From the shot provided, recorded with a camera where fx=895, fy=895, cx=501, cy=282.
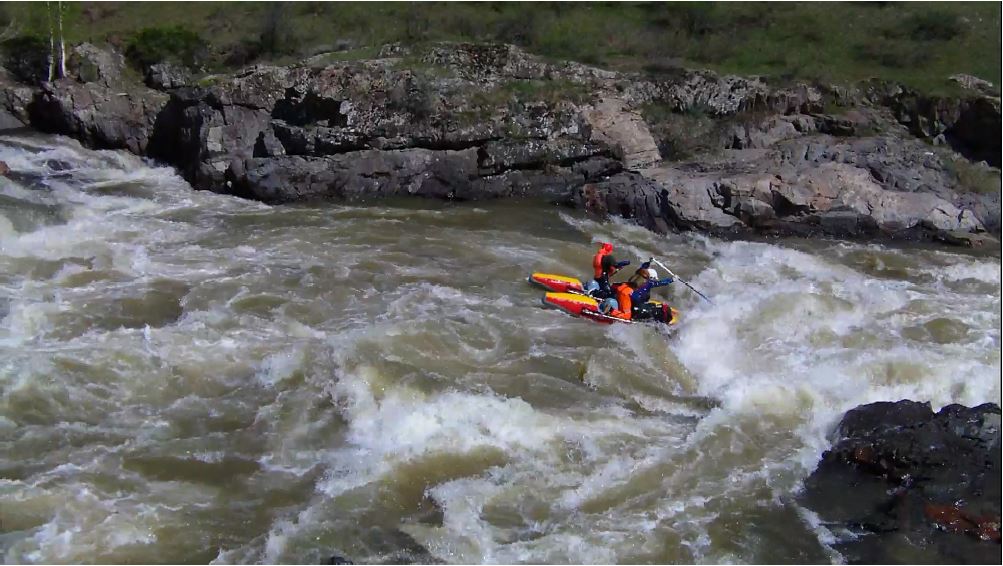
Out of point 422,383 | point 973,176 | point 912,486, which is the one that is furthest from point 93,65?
point 912,486

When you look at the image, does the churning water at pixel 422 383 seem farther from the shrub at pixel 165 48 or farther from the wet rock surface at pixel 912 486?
the shrub at pixel 165 48

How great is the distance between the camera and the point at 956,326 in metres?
12.0

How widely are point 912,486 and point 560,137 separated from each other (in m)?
11.1

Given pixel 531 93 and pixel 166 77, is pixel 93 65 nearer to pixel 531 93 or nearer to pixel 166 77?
pixel 166 77

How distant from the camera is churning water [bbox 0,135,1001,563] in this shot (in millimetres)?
7359

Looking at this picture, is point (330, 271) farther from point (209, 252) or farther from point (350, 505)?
point (350, 505)

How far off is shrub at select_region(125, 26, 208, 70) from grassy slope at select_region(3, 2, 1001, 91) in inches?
21.2

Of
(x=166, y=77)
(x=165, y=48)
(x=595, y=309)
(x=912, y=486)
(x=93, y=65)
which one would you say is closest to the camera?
(x=912, y=486)

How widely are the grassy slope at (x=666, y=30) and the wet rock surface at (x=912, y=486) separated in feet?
44.8

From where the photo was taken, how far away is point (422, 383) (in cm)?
955

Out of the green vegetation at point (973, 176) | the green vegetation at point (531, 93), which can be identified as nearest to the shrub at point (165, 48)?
the green vegetation at point (531, 93)

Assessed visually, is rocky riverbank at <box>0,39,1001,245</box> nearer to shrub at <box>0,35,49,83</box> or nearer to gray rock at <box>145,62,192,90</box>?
gray rock at <box>145,62,192,90</box>

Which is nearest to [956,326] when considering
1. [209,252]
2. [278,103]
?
[209,252]

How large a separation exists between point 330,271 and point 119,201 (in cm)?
521
